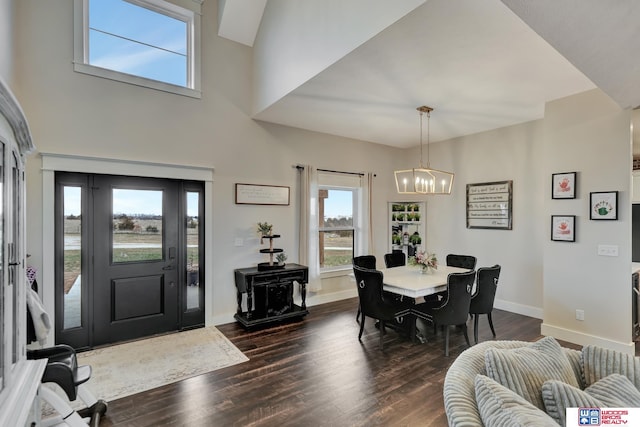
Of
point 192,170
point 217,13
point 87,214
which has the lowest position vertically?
point 87,214

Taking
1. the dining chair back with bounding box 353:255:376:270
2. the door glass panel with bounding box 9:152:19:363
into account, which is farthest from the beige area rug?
the dining chair back with bounding box 353:255:376:270

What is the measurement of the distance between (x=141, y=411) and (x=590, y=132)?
5249 millimetres

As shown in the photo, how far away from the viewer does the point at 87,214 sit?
350 cm

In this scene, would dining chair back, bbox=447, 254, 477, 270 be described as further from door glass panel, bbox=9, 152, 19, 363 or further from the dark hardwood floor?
door glass panel, bbox=9, 152, 19, 363

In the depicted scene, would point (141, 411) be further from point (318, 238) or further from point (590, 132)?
point (590, 132)

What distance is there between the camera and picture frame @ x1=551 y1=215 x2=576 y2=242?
3645 mm

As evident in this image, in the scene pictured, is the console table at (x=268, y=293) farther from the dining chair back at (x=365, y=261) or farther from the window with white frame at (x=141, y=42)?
the window with white frame at (x=141, y=42)

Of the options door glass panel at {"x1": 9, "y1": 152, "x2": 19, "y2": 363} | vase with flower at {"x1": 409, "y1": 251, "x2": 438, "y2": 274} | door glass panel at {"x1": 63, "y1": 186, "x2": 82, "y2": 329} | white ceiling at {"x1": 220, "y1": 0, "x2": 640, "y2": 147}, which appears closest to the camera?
door glass panel at {"x1": 9, "y1": 152, "x2": 19, "y2": 363}

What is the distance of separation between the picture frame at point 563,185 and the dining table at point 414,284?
5.13 feet

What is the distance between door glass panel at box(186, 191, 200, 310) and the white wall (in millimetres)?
4559

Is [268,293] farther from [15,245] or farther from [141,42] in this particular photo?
[141,42]

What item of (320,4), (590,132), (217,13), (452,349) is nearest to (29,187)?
(217,13)

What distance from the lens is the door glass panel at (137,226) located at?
370 cm

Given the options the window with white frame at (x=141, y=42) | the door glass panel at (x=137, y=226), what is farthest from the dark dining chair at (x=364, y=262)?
the window with white frame at (x=141, y=42)
